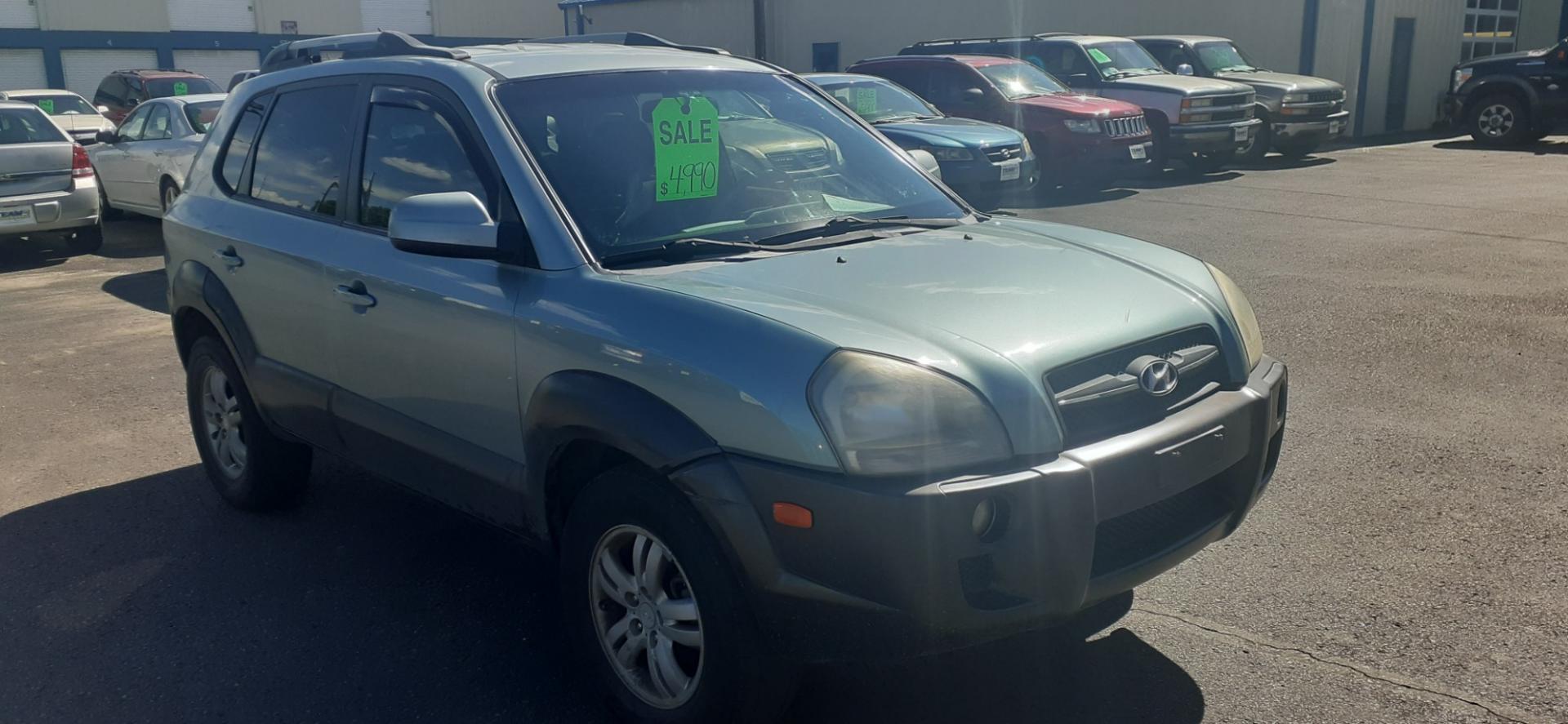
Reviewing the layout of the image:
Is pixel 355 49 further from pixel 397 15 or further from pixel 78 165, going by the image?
pixel 397 15

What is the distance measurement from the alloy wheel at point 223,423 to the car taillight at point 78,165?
8.53 meters

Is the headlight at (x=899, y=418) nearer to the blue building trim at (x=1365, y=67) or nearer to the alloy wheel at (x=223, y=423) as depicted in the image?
the alloy wheel at (x=223, y=423)

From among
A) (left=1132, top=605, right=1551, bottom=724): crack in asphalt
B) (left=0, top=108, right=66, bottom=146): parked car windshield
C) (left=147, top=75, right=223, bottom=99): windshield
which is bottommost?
(left=1132, top=605, right=1551, bottom=724): crack in asphalt

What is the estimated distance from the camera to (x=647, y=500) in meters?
2.96

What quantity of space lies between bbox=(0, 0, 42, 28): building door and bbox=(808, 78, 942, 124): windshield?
26.4m

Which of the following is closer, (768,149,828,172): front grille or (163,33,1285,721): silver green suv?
(163,33,1285,721): silver green suv

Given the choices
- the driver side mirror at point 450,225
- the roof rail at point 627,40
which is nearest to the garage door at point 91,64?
the roof rail at point 627,40

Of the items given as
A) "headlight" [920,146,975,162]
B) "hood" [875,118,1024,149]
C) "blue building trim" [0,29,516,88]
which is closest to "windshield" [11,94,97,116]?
"blue building trim" [0,29,516,88]

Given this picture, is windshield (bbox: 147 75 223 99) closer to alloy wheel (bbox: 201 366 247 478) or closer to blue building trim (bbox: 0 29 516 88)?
blue building trim (bbox: 0 29 516 88)

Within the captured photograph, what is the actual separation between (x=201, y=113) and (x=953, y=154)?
307 inches

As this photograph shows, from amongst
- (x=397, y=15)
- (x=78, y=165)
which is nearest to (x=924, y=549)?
(x=78, y=165)

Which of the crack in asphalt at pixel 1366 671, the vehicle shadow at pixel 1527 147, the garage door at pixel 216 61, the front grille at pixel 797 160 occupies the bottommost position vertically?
the vehicle shadow at pixel 1527 147

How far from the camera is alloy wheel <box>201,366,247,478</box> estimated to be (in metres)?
5.04

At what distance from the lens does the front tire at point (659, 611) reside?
2852mm
